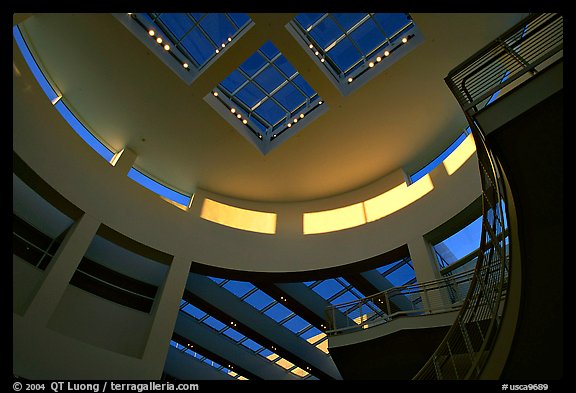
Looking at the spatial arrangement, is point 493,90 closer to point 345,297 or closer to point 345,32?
point 345,32

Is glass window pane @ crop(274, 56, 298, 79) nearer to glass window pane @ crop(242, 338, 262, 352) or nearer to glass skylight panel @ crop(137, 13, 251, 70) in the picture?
glass skylight panel @ crop(137, 13, 251, 70)

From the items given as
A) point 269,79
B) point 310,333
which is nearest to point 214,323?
point 310,333

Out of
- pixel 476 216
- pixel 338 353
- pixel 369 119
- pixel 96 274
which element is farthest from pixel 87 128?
pixel 476 216

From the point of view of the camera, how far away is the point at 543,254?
5.85 metres

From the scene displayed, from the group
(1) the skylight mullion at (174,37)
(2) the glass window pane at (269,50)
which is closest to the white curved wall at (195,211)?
(1) the skylight mullion at (174,37)

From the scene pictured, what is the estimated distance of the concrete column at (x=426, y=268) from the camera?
39.4ft

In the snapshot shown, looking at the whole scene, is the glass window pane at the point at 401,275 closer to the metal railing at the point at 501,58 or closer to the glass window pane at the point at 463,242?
the glass window pane at the point at 463,242

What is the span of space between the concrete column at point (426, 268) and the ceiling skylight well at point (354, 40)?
20.9 feet

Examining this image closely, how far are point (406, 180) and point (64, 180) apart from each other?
13.3 metres
